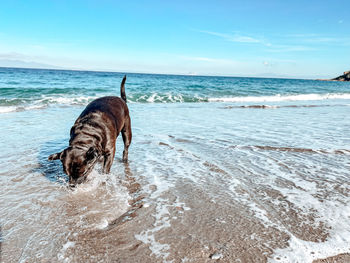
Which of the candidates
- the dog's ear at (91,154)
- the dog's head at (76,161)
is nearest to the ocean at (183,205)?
the dog's head at (76,161)

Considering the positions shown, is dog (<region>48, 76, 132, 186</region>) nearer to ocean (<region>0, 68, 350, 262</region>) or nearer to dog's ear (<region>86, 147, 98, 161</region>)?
dog's ear (<region>86, 147, 98, 161</region>)

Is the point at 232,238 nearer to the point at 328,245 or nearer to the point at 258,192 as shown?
the point at 328,245

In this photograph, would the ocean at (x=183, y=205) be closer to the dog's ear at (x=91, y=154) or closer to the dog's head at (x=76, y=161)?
the dog's head at (x=76, y=161)

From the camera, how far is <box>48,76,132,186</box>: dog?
3635 millimetres

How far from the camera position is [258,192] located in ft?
13.3

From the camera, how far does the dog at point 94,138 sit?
3635 millimetres

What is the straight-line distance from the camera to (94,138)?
169 inches

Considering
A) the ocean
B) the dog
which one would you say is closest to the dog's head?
the dog

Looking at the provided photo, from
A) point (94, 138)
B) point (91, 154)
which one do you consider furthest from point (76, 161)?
point (94, 138)

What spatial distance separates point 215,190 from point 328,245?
1754mm

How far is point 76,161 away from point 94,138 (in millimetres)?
751

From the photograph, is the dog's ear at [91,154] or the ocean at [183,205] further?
the dog's ear at [91,154]

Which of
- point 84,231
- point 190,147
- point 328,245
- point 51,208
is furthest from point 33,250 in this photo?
point 190,147

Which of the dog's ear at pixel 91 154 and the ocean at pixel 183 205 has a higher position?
the dog's ear at pixel 91 154
